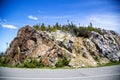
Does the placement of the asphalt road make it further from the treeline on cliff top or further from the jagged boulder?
the treeline on cliff top

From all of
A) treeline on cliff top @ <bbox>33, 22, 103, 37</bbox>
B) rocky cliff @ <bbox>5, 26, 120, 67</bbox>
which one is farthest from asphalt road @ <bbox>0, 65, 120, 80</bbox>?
treeline on cliff top @ <bbox>33, 22, 103, 37</bbox>

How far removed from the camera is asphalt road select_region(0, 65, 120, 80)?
7.24 ft

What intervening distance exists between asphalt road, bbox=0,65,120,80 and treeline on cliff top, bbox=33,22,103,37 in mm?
373

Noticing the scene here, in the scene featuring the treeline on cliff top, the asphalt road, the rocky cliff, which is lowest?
the asphalt road

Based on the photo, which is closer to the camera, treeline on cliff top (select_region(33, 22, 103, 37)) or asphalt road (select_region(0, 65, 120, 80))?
asphalt road (select_region(0, 65, 120, 80))

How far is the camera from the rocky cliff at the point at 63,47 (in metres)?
2.36

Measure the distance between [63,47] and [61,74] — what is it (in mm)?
318

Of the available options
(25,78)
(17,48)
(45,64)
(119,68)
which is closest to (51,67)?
(45,64)

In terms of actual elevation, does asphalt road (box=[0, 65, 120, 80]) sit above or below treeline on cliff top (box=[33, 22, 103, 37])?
below

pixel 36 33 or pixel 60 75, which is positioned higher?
pixel 36 33

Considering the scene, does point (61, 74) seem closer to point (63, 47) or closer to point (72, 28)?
point (63, 47)

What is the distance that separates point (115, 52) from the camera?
2.41 meters

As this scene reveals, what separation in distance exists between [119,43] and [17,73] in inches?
36.6

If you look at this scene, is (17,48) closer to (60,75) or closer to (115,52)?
(60,75)
